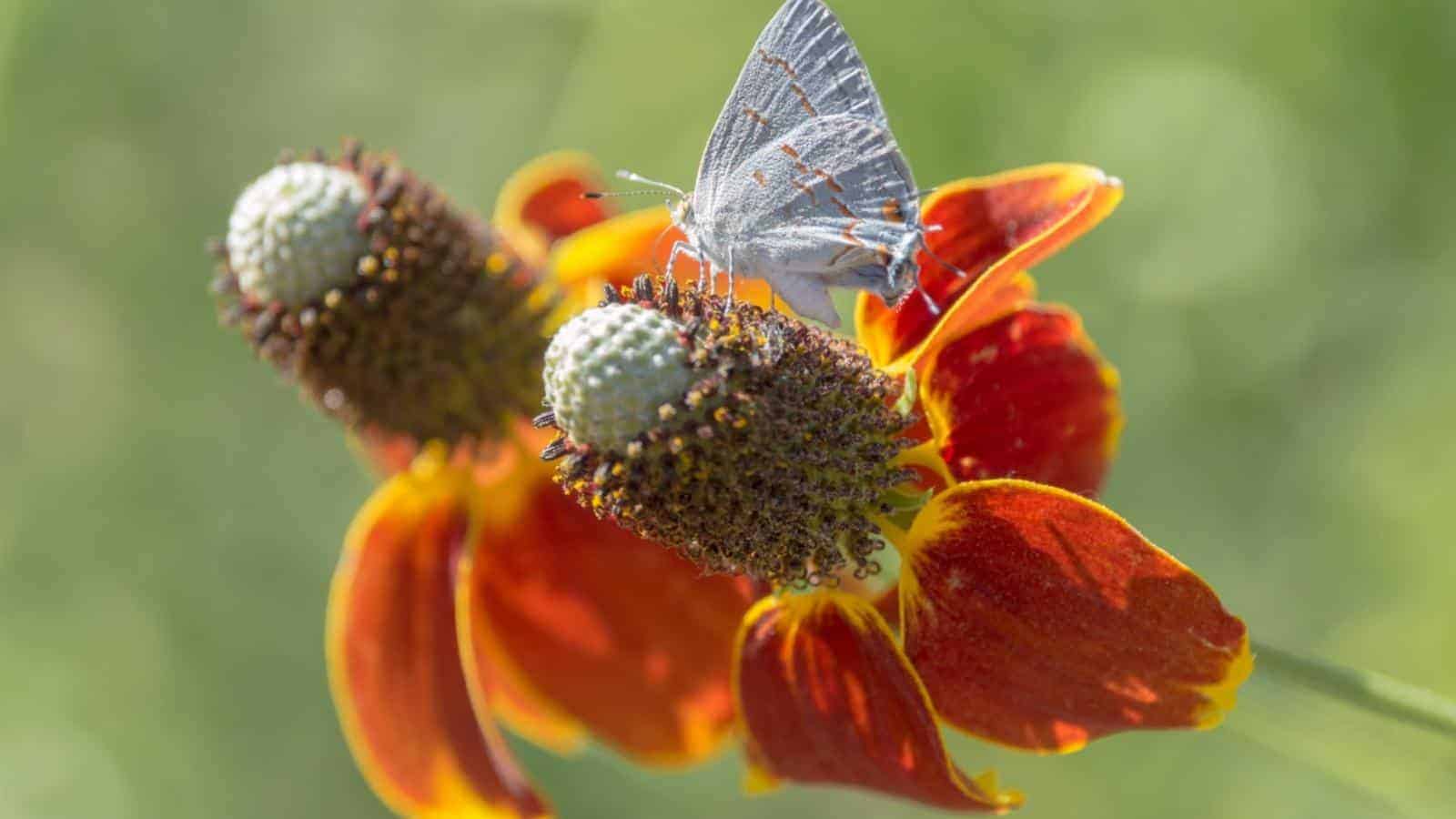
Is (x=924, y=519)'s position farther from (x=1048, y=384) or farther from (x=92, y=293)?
(x=92, y=293)

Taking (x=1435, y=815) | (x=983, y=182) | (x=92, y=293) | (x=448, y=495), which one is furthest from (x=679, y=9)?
(x=1435, y=815)

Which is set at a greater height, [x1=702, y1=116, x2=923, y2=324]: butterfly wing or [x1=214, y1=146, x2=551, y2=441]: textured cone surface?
[x1=702, y1=116, x2=923, y2=324]: butterfly wing

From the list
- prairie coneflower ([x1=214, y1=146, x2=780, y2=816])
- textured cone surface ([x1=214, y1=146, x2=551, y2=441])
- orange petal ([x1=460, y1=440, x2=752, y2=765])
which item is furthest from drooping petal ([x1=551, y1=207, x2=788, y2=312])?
orange petal ([x1=460, y1=440, x2=752, y2=765])

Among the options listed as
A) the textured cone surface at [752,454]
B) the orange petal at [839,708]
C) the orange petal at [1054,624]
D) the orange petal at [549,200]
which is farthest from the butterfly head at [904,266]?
the orange petal at [549,200]

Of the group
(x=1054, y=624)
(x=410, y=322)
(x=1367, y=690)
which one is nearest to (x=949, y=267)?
(x=1054, y=624)

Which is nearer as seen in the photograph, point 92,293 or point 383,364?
point 383,364

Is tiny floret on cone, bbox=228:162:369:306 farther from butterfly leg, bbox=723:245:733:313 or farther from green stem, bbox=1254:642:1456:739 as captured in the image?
green stem, bbox=1254:642:1456:739

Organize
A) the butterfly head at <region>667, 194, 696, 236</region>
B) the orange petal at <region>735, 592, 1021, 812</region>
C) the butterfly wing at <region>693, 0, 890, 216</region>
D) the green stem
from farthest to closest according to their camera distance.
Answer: the butterfly head at <region>667, 194, 696, 236</region> → the orange petal at <region>735, 592, 1021, 812</region> → the butterfly wing at <region>693, 0, 890, 216</region> → the green stem
